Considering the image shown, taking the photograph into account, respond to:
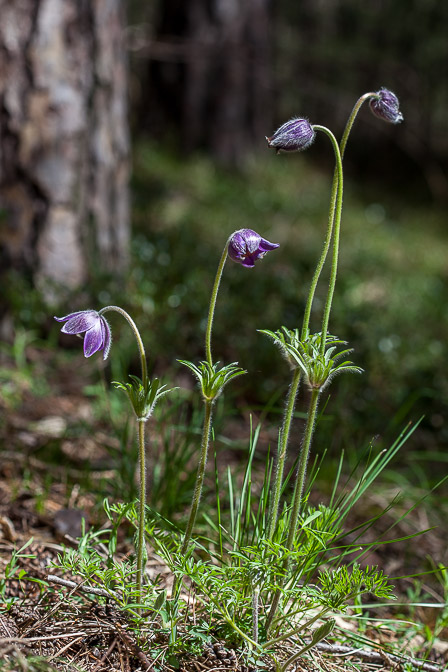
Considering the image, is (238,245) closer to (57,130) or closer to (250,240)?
(250,240)

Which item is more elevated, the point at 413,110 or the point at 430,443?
the point at 413,110

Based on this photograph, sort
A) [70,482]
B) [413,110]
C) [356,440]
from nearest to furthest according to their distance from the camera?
[70,482]
[356,440]
[413,110]

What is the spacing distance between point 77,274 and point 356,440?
5.79 ft

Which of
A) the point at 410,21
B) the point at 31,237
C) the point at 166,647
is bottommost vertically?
the point at 166,647

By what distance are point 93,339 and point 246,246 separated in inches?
15.6

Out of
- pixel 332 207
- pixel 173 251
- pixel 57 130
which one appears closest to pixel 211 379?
pixel 332 207

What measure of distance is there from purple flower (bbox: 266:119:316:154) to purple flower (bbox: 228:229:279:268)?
0.20m

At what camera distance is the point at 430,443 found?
3.32 metres

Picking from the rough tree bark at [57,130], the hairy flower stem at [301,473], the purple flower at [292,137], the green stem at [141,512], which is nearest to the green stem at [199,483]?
the green stem at [141,512]

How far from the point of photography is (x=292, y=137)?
1.43 meters

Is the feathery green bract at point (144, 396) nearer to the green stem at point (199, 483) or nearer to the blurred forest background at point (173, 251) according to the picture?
the green stem at point (199, 483)

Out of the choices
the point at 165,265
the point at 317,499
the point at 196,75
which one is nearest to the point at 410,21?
the point at 196,75

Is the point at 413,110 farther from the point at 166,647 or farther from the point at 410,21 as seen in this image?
the point at 166,647

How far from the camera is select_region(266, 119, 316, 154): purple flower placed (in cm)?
143
